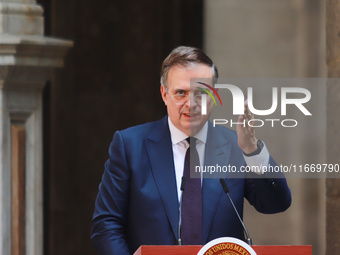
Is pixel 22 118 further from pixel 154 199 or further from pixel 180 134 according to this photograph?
pixel 154 199

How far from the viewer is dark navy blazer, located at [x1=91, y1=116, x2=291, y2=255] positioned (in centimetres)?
512

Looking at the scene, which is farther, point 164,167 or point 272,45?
point 272,45

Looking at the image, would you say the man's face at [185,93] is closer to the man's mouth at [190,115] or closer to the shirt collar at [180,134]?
the man's mouth at [190,115]

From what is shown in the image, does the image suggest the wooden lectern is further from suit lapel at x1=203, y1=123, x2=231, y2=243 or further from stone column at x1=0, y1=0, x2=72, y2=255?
stone column at x1=0, y1=0, x2=72, y2=255

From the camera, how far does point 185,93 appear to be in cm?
508

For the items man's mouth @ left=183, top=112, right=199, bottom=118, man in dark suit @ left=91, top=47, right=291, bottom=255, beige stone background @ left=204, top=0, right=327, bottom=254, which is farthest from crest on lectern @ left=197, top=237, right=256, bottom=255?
beige stone background @ left=204, top=0, right=327, bottom=254

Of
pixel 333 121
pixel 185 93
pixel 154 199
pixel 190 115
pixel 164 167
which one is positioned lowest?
pixel 154 199

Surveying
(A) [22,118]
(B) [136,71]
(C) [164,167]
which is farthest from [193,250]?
(B) [136,71]

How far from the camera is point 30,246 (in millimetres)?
7383

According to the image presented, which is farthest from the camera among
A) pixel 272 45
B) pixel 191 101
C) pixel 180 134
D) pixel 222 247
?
pixel 272 45

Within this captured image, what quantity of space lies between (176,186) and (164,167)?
115 millimetres

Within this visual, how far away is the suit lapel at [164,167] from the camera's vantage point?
16.8 feet

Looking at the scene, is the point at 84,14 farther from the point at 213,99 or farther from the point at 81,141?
the point at 213,99

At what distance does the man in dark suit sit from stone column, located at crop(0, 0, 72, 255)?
2.03 m
